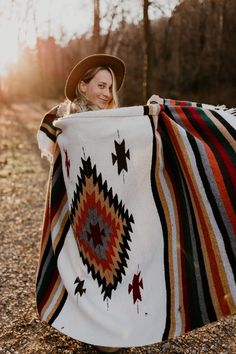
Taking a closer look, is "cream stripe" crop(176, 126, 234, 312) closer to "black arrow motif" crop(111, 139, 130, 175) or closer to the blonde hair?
"black arrow motif" crop(111, 139, 130, 175)

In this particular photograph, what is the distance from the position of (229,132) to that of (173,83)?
21552 mm

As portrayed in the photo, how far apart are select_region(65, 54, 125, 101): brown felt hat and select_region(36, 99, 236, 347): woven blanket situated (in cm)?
46

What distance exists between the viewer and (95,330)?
2.28 metres

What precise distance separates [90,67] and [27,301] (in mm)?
1873

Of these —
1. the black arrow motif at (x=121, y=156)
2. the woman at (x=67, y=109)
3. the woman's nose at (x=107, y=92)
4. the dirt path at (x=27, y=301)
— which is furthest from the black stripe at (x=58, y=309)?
the woman's nose at (x=107, y=92)

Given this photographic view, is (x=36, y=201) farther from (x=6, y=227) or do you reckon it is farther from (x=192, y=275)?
(x=192, y=275)

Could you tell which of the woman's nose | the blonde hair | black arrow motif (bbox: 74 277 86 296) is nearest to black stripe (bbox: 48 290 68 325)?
black arrow motif (bbox: 74 277 86 296)

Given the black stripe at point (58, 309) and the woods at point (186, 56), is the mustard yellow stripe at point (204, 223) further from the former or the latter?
the woods at point (186, 56)

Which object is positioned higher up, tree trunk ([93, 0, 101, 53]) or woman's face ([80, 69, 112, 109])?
tree trunk ([93, 0, 101, 53])

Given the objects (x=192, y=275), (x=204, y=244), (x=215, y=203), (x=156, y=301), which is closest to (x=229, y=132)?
(x=215, y=203)

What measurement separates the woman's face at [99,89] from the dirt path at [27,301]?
4.98 feet

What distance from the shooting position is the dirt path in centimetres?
263

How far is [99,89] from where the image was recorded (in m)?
2.64

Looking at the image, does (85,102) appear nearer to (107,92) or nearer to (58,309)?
(107,92)
